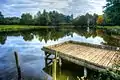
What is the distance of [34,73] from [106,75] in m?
10.4

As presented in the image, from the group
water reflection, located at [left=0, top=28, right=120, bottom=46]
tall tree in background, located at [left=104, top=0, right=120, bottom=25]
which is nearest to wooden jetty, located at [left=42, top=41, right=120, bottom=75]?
water reflection, located at [left=0, top=28, right=120, bottom=46]

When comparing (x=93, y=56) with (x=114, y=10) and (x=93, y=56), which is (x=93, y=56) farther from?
(x=114, y=10)

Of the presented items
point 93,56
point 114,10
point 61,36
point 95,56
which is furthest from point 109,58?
point 61,36

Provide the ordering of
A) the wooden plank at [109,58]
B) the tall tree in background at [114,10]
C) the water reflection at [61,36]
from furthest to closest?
the tall tree in background at [114,10] → the water reflection at [61,36] → the wooden plank at [109,58]

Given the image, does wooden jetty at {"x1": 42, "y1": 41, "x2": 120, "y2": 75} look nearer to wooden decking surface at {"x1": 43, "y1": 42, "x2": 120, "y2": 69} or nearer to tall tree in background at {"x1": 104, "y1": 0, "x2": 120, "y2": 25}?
wooden decking surface at {"x1": 43, "y1": 42, "x2": 120, "y2": 69}

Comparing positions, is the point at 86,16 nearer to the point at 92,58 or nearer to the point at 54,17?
the point at 54,17

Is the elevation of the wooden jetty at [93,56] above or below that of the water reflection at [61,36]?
above

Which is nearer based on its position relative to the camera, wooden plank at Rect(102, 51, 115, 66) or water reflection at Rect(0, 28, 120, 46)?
wooden plank at Rect(102, 51, 115, 66)

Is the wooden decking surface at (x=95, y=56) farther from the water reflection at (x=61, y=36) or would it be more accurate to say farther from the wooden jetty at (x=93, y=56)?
the water reflection at (x=61, y=36)

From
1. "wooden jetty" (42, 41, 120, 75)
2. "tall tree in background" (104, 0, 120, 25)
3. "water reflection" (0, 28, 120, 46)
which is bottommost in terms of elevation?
"water reflection" (0, 28, 120, 46)

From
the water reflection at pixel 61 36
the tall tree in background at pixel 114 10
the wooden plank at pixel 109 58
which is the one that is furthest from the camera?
the tall tree in background at pixel 114 10

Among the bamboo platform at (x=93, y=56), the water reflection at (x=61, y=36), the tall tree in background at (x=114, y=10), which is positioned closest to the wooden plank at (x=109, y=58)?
the bamboo platform at (x=93, y=56)

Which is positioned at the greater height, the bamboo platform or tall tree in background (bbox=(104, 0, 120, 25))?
tall tree in background (bbox=(104, 0, 120, 25))

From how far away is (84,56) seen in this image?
15.7 m
